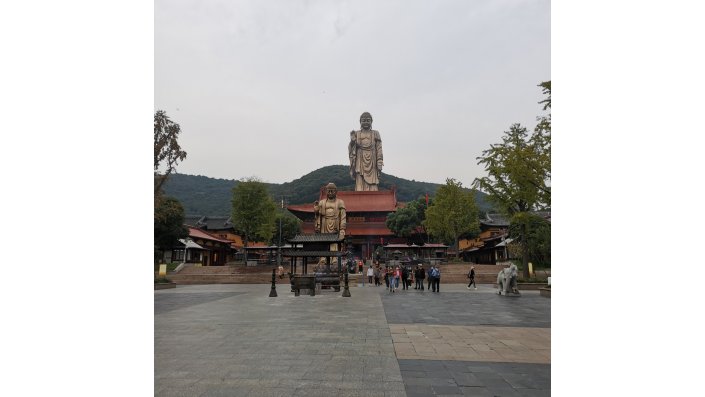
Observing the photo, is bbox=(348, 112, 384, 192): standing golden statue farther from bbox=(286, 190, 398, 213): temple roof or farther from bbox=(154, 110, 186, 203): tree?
bbox=(154, 110, 186, 203): tree

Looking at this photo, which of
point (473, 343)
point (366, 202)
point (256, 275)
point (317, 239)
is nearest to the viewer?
point (473, 343)

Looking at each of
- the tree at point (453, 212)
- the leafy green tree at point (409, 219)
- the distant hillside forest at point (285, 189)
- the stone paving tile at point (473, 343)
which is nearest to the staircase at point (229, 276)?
the tree at point (453, 212)

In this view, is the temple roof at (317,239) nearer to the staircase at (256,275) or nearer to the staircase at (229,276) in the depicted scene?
the staircase at (256,275)

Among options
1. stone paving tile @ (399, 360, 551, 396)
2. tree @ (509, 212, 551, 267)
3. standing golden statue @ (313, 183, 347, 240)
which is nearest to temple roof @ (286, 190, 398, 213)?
tree @ (509, 212, 551, 267)

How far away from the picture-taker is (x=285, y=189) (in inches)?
4200

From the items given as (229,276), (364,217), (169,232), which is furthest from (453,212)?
(169,232)

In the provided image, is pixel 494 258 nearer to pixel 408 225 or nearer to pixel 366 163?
pixel 408 225

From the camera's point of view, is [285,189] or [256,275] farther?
[285,189]

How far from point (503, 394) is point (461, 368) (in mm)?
1055

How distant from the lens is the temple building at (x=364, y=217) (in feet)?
170

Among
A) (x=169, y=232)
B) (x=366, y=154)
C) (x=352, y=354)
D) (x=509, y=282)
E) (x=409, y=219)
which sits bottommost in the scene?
(x=509, y=282)

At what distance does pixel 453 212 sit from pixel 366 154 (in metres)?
24.8

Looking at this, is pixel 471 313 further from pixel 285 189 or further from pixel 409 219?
pixel 285 189

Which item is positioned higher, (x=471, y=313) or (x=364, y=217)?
(x=364, y=217)
